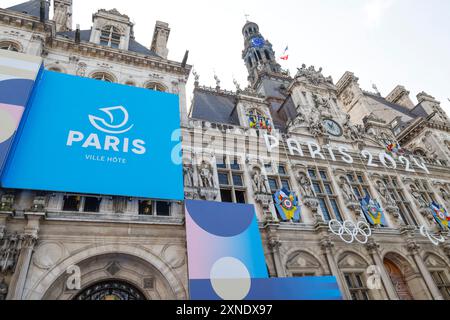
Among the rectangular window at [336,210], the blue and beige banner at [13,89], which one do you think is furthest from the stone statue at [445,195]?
the blue and beige banner at [13,89]

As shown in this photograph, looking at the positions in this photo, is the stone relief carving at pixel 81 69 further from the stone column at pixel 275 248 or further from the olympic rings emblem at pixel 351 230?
the olympic rings emblem at pixel 351 230

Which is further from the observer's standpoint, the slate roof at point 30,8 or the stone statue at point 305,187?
the slate roof at point 30,8

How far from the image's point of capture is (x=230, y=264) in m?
10.9

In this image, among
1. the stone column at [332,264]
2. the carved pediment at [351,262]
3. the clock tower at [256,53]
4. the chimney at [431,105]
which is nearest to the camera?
the stone column at [332,264]

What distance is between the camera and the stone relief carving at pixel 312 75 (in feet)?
78.8

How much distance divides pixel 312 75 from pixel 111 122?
693 inches

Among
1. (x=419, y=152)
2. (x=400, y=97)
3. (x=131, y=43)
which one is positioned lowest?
(x=419, y=152)

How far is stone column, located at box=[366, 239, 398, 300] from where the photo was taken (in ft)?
44.7

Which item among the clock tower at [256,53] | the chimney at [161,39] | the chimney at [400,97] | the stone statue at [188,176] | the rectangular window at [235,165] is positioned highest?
the clock tower at [256,53]

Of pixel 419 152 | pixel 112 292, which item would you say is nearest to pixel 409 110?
pixel 419 152

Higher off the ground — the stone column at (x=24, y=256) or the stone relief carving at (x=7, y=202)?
the stone relief carving at (x=7, y=202)

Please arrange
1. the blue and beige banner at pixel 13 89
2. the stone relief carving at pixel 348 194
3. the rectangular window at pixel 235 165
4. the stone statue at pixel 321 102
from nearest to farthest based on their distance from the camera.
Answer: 1. the blue and beige banner at pixel 13 89
2. the rectangular window at pixel 235 165
3. the stone relief carving at pixel 348 194
4. the stone statue at pixel 321 102

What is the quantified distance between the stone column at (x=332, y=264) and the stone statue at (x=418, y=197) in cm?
920

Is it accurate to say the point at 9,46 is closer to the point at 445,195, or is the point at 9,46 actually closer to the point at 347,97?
the point at 445,195
